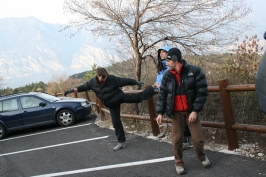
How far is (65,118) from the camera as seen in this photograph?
1015cm

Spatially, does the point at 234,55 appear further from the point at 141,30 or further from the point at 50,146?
the point at 50,146

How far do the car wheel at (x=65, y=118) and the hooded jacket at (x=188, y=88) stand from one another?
266 inches

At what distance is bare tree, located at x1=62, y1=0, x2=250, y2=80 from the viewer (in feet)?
28.3

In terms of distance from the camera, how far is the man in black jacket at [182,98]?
3643 mm

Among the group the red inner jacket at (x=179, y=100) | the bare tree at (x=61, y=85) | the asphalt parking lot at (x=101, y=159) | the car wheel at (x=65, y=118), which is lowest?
the asphalt parking lot at (x=101, y=159)

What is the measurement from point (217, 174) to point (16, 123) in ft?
27.8

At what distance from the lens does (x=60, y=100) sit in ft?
35.3

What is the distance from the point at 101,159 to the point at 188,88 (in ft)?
8.47

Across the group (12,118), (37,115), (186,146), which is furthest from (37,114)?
(186,146)

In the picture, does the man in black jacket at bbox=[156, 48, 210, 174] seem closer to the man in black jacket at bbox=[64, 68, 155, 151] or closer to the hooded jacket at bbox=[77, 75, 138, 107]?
the man in black jacket at bbox=[64, 68, 155, 151]

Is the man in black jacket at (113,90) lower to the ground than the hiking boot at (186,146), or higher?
higher

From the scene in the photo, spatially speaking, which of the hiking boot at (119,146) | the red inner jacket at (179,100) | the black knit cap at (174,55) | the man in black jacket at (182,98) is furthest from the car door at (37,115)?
the black knit cap at (174,55)

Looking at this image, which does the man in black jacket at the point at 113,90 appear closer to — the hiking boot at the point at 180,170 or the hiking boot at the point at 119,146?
the hiking boot at the point at 119,146

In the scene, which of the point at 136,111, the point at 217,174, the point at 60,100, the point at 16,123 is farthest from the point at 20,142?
the point at 217,174
